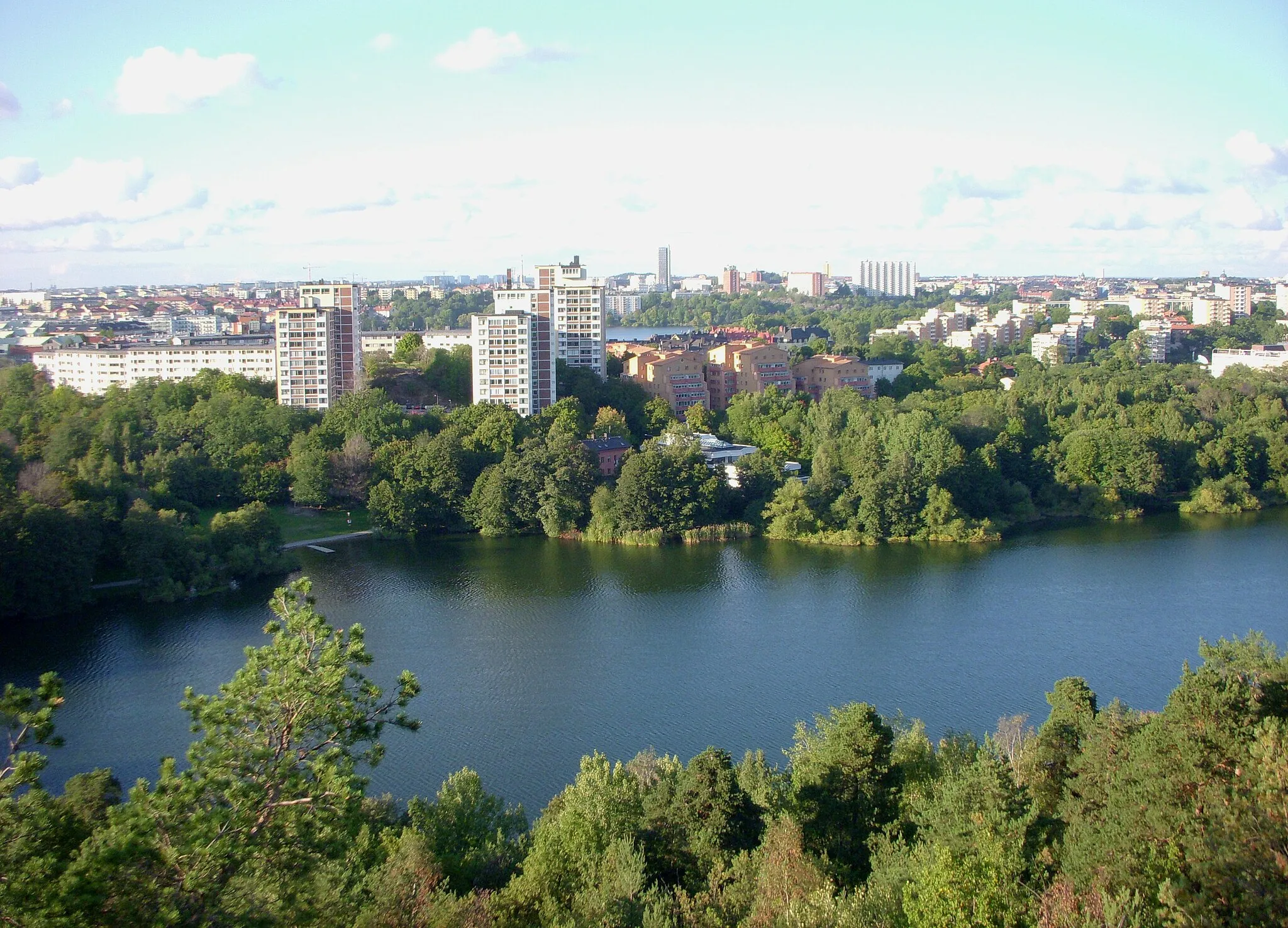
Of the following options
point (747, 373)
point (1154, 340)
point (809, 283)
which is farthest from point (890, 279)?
point (747, 373)

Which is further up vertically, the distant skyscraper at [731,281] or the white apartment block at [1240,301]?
the distant skyscraper at [731,281]

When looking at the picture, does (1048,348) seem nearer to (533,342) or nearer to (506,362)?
(533,342)

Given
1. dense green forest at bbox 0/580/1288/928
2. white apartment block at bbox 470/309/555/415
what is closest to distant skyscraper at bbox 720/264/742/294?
white apartment block at bbox 470/309/555/415

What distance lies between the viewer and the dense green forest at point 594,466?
959cm

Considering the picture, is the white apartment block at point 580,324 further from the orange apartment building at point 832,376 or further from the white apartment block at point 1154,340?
the white apartment block at point 1154,340

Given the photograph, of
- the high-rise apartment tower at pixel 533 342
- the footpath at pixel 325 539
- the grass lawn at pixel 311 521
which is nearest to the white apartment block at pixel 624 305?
the high-rise apartment tower at pixel 533 342

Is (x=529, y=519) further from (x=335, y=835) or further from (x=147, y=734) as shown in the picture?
(x=335, y=835)

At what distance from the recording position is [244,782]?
250 cm

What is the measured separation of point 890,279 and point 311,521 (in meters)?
38.8

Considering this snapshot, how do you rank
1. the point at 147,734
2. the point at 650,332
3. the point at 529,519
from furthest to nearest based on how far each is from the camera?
the point at 650,332
the point at 529,519
the point at 147,734

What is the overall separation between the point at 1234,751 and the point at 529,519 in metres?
8.12

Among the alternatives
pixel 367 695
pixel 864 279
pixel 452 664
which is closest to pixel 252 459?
pixel 452 664

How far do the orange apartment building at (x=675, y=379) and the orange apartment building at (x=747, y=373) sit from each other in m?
0.29

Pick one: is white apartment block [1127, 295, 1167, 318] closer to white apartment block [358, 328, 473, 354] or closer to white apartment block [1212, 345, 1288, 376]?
white apartment block [1212, 345, 1288, 376]
